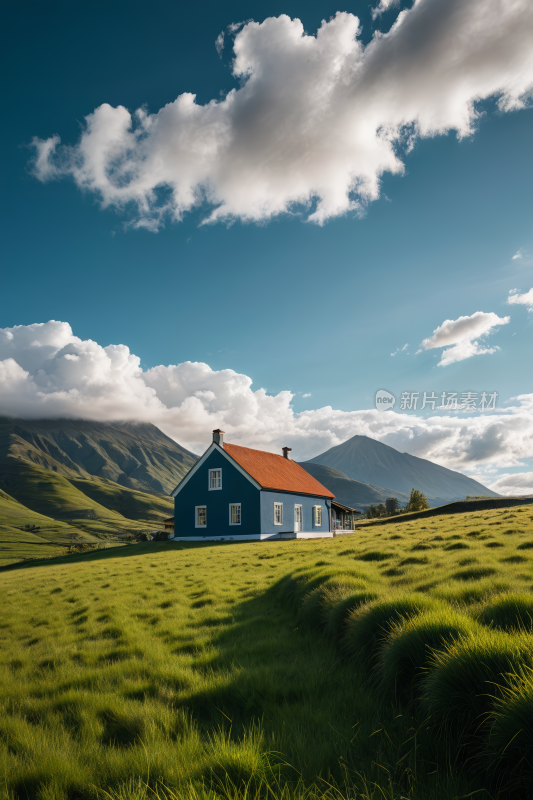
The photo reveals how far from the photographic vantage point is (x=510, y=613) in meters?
4.53

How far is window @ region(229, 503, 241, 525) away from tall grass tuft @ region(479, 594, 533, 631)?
105ft

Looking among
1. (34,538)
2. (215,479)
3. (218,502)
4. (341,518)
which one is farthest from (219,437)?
(34,538)

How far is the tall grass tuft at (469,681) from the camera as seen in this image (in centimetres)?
314

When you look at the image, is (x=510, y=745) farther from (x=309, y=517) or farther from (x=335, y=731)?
(x=309, y=517)

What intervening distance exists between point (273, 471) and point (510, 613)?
36.5 metres

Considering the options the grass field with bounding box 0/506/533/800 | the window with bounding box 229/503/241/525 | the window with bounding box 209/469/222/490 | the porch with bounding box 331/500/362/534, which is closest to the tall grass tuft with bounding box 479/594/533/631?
the grass field with bounding box 0/506/533/800

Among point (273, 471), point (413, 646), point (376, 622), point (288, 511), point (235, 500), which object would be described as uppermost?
point (273, 471)

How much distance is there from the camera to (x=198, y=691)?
473 centimetres

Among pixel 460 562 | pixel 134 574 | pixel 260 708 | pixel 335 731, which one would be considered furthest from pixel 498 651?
pixel 134 574

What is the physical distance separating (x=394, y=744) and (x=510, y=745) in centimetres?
108

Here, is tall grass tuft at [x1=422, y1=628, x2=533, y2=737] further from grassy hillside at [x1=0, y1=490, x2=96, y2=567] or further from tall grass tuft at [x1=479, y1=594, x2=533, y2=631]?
grassy hillside at [x1=0, y1=490, x2=96, y2=567]

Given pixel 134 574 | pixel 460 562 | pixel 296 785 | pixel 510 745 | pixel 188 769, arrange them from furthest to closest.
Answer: pixel 134 574, pixel 460 562, pixel 188 769, pixel 296 785, pixel 510 745

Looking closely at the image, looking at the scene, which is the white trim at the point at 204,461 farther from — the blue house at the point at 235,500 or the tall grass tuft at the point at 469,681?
the tall grass tuft at the point at 469,681

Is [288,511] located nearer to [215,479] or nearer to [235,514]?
[235,514]
